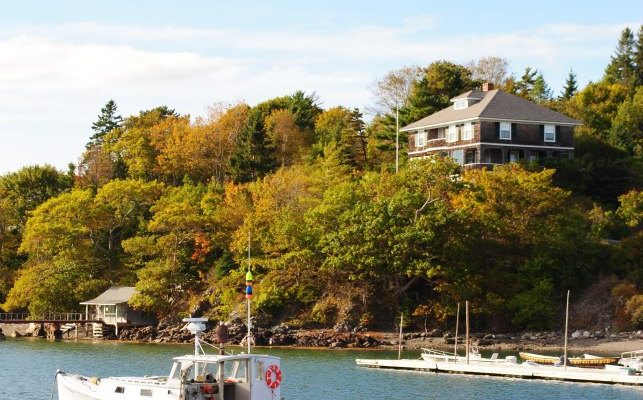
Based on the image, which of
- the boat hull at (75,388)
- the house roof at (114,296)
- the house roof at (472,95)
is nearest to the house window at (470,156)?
the house roof at (472,95)

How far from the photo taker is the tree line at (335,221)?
7706cm

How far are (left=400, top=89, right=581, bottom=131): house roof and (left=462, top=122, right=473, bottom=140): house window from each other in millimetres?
744

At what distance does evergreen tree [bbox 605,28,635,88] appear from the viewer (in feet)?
422

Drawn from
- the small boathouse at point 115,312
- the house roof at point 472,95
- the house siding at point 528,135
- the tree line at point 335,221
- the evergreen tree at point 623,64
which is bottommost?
the small boathouse at point 115,312

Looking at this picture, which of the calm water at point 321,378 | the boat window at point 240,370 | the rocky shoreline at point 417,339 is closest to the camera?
the boat window at point 240,370

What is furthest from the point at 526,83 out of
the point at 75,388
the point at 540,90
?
the point at 75,388

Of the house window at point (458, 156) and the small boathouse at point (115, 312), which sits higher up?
the house window at point (458, 156)

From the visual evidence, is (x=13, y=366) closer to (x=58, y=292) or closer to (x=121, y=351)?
(x=121, y=351)

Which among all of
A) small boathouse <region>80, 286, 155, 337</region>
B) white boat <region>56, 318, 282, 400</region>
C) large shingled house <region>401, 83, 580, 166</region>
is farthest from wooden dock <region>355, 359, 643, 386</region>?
large shingled house <region>401, 83, 580, 166</region>

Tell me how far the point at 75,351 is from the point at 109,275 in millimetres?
18953

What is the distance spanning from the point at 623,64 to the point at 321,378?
85.5 m

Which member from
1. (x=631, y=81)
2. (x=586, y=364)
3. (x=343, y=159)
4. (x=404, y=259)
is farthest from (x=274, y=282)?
(x=631, y=81)

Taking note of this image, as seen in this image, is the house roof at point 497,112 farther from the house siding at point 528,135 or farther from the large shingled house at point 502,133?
the house siding at point 528,135

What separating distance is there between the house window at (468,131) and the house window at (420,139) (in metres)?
5.58
